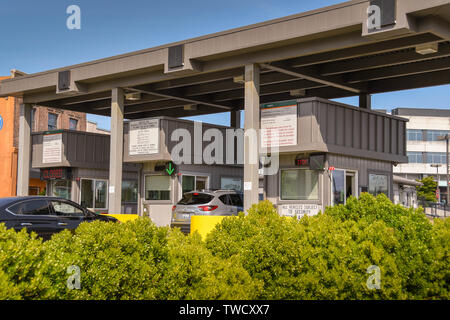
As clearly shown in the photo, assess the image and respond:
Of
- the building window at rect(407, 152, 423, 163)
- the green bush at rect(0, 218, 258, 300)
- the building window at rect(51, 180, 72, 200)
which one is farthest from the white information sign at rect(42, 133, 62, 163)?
the building window at rect(407, 152, 423, 163)

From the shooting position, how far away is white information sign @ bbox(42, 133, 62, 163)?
28547 millimetres

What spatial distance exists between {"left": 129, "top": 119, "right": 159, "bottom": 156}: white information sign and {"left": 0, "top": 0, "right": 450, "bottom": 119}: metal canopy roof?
5.58 ft

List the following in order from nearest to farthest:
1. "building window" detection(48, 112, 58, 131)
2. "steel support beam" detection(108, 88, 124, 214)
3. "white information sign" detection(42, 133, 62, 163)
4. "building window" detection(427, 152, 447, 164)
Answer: "steel support beam" detection(108, 88, 124, 214) < "white information sign" detection(42, 133, 62, 163) < "building window" detection(48, 112, 58, 131) < "building window" detection(427, 152, 447, 164)

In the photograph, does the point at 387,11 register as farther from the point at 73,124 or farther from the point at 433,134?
the point at 433,134

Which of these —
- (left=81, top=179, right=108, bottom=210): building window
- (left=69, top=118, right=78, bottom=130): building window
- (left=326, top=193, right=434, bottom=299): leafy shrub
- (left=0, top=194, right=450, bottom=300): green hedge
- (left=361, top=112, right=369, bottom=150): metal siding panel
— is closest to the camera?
(left=0, top=194, right=450, bottom=300): green hedge

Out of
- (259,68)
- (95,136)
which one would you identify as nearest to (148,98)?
(95,136)

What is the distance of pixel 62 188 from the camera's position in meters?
29.7

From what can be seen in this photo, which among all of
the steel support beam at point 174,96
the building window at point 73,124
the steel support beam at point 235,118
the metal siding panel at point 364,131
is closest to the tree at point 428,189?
the building window at point 73,124

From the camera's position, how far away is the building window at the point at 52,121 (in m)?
45.4

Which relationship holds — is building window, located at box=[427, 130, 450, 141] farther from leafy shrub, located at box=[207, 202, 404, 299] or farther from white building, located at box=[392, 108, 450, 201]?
leafy shrub, located at box=[207, 202, 404, 299]

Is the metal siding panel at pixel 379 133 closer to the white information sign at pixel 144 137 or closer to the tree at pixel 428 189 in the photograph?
the white information sign at pixel 144 137

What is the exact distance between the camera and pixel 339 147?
20344mm

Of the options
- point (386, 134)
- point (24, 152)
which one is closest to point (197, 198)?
point (386, 134)

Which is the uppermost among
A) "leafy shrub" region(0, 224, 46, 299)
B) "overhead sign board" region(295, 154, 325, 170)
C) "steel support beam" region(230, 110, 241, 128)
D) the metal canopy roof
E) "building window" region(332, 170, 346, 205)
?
the metal canopy roof
